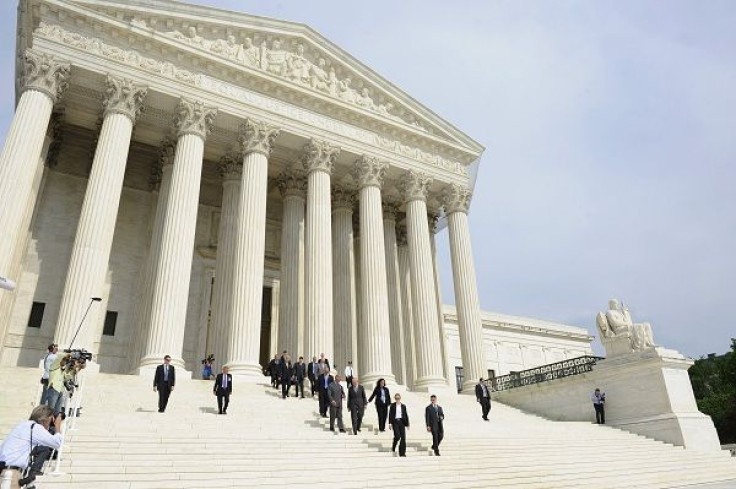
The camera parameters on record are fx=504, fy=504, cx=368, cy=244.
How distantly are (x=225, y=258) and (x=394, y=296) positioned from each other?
1076cm

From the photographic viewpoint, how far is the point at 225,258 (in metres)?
24.8

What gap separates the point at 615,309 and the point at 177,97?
21600 mm

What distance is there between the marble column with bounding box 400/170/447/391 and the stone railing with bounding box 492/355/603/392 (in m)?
3.58

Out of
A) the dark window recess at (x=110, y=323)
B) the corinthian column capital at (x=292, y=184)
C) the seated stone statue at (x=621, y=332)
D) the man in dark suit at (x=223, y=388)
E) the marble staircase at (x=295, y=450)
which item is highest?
the corinthian column capital at (x=292, y=184)

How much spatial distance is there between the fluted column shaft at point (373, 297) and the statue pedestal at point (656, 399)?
31.3ft

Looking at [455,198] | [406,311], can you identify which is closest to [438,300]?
[406,311]

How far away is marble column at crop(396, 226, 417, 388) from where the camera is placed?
29641mm

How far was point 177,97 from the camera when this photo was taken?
22.7m

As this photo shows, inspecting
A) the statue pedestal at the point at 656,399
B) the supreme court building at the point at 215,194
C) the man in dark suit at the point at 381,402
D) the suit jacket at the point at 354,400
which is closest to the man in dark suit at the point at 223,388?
the suit jacket at the point at 354,400

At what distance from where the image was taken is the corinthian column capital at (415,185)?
29219mm

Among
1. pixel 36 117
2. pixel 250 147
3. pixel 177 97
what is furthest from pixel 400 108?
pixel 36 117

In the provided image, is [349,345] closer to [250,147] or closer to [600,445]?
[250,147]

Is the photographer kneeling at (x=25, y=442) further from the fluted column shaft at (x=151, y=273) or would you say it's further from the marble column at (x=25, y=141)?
the fluted column shaft at (x=151, y=273)

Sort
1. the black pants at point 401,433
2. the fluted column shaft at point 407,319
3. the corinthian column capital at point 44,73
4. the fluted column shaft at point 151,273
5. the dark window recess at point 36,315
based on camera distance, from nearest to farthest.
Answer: the black pants at point 401,433 → the corinthian column capital at point 44,73 → the fluted column shaft at point 151,273 → the dark window recess at point 36,315 → the fluted column shaft at point 407,319
